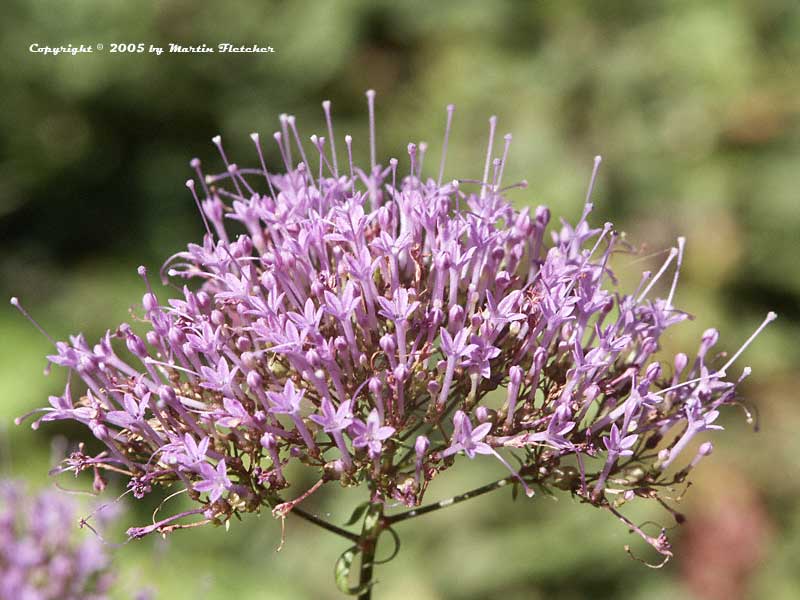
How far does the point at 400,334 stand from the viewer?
2.79m

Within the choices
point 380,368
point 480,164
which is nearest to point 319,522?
point 380,368

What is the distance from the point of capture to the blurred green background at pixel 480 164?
6492 mm

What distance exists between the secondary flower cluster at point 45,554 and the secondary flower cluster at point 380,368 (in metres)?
1.16

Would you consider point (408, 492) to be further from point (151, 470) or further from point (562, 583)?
point (562, 583)

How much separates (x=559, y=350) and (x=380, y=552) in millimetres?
3860

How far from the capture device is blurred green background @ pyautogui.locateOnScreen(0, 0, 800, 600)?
6.49 m

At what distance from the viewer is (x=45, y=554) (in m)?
3.84

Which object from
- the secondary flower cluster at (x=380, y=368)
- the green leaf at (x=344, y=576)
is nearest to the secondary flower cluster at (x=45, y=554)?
the secondary flower cluster at (x=380, y=368)

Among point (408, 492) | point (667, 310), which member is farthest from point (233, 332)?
point (667, 310)

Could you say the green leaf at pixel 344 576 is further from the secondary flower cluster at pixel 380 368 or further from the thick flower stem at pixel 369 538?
the secondary flower cluster at pixel 380 368

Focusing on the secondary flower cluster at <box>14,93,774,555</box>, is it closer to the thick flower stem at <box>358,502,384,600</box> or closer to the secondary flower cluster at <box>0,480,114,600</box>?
the thick flower stem at <box>358,502,384,600</box>

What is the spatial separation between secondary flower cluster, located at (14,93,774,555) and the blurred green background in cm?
356

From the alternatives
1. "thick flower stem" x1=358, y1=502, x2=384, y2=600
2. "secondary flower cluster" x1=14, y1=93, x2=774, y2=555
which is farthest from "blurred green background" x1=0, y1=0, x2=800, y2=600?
"secondary flower cluster" x1=14, y1=93, x2=774, y2=555

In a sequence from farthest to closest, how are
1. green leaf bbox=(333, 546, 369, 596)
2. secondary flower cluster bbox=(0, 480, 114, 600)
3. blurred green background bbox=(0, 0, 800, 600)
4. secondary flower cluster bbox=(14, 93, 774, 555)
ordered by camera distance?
1. blurred green background bbox=(0, 0, 800, 600)
2. secondary flower cluster bbox=(0, 480, 114, 600)
3. green leaf bbox=(333, 546, 369, 596)
4. secondary flower cluster bbox=(14, 93, 774, 555)
